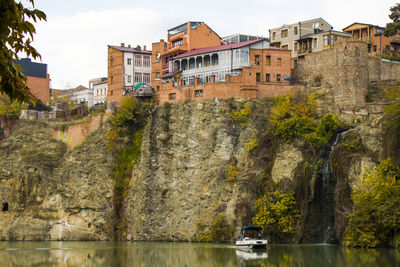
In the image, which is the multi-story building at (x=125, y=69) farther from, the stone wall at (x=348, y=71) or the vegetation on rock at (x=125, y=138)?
the stone wall at (x=348, y=71)

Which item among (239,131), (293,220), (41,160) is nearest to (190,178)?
(239,131)

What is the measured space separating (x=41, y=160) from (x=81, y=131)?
7604 millimetres

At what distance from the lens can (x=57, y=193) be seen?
290 ft

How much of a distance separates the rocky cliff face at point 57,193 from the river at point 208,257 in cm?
1957

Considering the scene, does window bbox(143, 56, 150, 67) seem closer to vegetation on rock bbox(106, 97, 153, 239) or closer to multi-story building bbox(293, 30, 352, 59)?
vegetation on rock bbox(106, 97, 153, 239)

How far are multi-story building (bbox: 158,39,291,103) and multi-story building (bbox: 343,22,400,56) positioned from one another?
15766mm

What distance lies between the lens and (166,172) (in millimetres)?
81875

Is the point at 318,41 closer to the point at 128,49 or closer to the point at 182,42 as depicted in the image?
the point at 182,42

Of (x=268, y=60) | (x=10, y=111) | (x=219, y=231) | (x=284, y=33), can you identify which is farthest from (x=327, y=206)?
(x=10, y=111)

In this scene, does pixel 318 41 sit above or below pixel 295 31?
below

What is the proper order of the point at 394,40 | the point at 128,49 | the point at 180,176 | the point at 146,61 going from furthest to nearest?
the point at 146,61 < the point at 128,49 < the point at 394,40 < the point at 180,176

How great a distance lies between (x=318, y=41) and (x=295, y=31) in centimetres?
628

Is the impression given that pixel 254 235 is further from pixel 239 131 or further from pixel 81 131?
pixel 81 131

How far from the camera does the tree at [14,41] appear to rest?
13180 mm
